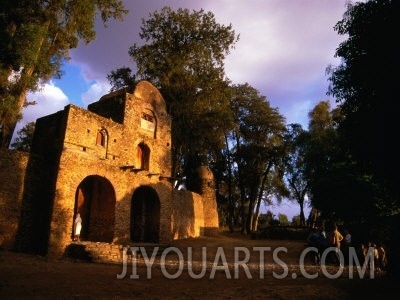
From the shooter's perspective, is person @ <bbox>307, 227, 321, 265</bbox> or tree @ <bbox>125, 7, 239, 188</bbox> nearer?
person @ <bbox>307, 227, 321, 265</bbox>

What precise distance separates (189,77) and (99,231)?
11489 mm

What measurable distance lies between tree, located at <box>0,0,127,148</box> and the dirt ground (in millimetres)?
5922

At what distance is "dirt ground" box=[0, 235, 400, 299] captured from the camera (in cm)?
822

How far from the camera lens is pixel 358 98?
37.1ft

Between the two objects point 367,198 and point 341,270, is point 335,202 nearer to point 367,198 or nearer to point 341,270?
point 367,198

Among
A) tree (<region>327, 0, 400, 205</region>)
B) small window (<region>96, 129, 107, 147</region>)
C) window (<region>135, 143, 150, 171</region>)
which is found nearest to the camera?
tree (<region>327, 0, 400, 205</region>)

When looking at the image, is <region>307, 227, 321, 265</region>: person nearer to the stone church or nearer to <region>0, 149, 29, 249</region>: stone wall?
the stone church

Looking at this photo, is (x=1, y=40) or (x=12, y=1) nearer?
(x=1, y=40)

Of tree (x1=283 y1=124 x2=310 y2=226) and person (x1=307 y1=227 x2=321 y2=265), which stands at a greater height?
tree (x1=283 y1=124 x2=310 y2=226)

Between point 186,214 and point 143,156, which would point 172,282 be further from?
point 186,214

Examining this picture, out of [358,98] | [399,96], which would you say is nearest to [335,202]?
[358,98]

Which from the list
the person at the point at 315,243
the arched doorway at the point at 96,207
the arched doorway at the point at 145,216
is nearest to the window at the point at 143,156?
the arched doorway at the point at 145,216

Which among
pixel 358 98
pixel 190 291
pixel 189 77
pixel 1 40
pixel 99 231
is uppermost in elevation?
pixel 189 77

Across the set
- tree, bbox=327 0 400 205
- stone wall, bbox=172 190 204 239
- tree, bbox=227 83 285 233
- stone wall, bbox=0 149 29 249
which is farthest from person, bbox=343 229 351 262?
tree, bbox=227 83 285 233
